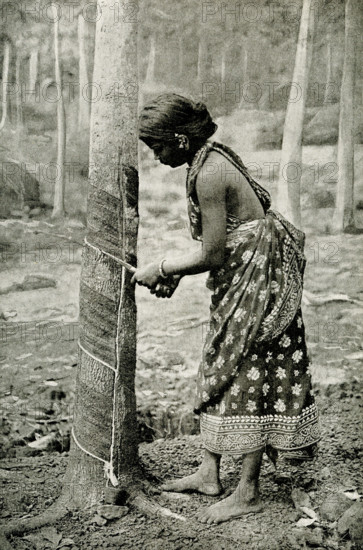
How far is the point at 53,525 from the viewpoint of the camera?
3.15 m

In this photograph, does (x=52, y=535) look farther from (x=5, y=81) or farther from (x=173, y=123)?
(x=5, y=81)

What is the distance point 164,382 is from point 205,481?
58 centimetres

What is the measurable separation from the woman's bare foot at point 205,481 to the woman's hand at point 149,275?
84 centimetres

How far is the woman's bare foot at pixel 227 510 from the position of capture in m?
3.16

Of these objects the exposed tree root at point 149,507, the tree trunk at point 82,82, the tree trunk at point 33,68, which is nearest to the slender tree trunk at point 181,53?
the tree trunk at point 82,82

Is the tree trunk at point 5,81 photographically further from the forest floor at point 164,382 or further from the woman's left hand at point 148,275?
the woman's left hand at point 148,275

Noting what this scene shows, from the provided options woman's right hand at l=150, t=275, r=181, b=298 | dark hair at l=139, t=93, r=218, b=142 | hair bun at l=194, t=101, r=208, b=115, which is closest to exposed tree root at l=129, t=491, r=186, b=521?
woman's right hand at l=150, t=275, r=181, b=298

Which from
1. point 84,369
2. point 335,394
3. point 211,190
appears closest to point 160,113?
point 211,190

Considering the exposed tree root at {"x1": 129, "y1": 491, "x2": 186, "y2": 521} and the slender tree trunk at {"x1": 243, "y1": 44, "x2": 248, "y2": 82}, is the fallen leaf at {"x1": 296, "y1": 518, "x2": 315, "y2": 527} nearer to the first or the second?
the exposed tree root at {"x1": 129, "y1": 491, "x2": 186, "y2": 521}

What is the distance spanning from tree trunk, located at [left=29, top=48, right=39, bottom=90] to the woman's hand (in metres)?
1.02

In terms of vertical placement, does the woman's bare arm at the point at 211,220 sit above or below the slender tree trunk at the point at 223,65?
below

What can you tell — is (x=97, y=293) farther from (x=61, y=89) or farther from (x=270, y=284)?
(x=61, y=89)

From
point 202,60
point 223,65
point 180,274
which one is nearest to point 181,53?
point 202,60

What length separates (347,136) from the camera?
3525 mm
